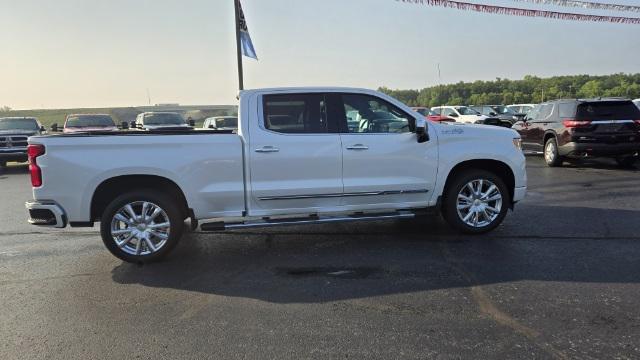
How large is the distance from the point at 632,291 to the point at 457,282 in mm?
1510

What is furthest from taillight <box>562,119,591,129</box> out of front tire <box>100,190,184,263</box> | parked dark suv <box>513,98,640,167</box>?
front tire <box>100,190,184,263</box>

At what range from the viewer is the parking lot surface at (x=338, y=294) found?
352cm

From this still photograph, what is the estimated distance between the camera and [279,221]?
222 inches

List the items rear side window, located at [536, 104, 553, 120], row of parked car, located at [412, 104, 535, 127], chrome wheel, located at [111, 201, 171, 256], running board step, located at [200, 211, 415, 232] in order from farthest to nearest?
row of parked car, located at [412, 104, 535, 127], rear side window, located at [536, 104, 553, 120], running board step, located at [200, 211, 415, 232], chrome wheel, located at [111, 201, 171, 256]

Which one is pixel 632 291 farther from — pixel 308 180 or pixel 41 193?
pixel 41 193

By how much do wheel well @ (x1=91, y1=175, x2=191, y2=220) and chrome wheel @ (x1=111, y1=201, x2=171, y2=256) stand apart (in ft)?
0.85

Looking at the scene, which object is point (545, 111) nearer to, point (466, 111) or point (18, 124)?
point (18, 124)

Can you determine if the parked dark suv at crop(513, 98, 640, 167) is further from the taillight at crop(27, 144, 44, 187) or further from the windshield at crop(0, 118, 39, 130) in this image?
the windshield at crop(0, 118, 39, 130)

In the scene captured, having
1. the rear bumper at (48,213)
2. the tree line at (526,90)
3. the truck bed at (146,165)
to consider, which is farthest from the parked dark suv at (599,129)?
the tree line at (526,90)

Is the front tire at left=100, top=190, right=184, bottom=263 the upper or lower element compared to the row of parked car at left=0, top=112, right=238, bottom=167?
lower

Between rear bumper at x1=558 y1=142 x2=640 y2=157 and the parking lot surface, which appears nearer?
the parking lot surface

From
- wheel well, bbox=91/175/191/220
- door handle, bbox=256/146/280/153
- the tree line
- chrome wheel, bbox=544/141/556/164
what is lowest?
chrome wheel, bbox=544/141/556/164

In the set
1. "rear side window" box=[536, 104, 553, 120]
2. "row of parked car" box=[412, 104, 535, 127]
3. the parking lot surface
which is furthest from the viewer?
"row of parked car" box=[412, 104, 535, 127]

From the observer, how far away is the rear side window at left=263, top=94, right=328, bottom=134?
228 inches
